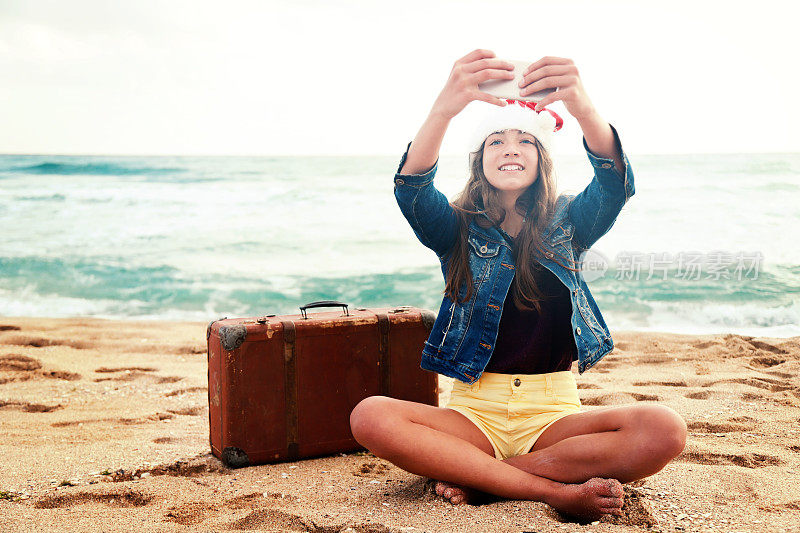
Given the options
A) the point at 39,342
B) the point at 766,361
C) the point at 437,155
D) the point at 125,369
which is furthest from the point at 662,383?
the point at 39,342

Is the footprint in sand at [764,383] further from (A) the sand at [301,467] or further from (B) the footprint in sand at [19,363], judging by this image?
(B) the footprint in sand at [19,363]

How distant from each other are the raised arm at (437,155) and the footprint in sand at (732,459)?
1.32 meters

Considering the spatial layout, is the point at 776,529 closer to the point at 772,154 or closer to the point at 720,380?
the point at 720,380

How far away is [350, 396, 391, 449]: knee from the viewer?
2156 mm

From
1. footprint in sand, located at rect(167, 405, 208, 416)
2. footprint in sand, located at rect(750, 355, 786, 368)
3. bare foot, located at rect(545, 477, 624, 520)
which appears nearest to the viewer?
bare foot, located at rect(545, 477, 624, 520)

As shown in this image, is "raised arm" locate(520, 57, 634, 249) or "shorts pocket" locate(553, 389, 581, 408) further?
"shorts pocket" locate(553, 389, 581, 408)

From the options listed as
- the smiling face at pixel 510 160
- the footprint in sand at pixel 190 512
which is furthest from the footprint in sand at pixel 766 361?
the footprint in sand at pixel 190 512

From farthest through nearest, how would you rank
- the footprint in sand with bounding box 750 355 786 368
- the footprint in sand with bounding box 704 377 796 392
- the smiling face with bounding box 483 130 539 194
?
the footprint in sand with bounding box 750 355 786 368, the footprint in sand with bounding box 704 377 796 392, the smiling face with bounding box 483 130 539 194

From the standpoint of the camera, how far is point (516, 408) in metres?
2.21

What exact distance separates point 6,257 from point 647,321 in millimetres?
9057

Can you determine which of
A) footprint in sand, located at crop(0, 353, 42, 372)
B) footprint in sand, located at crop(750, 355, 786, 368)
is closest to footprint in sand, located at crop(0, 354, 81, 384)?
footprint in sand, located at crop(0, 353, 42, 372)

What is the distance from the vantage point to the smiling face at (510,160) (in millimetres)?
2361

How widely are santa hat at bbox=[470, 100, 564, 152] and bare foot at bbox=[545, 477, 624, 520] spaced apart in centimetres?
121

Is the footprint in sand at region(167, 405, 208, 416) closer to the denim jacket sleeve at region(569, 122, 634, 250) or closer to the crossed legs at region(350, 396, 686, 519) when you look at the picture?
the crossed legs at region(350, 396, 686, 519)
